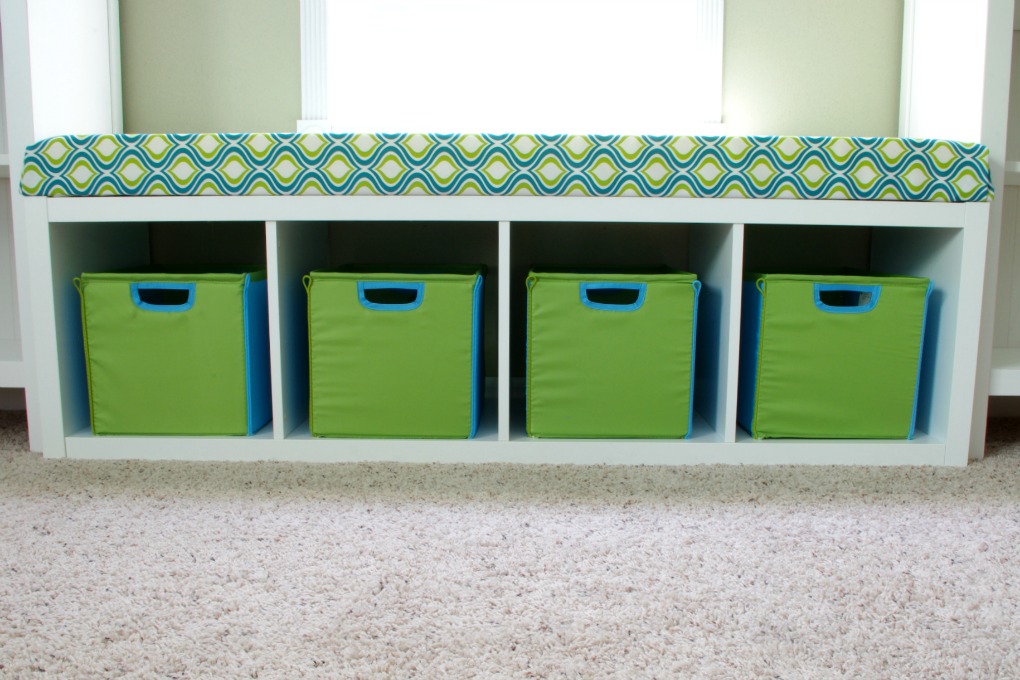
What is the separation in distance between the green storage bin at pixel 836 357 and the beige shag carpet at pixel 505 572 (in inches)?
3.9

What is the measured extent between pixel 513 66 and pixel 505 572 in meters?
1.34

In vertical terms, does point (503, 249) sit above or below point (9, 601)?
above

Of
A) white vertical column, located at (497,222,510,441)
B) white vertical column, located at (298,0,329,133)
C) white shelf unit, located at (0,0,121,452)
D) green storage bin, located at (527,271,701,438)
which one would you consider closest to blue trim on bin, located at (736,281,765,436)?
green storage bin, located at (527,271,701,438)

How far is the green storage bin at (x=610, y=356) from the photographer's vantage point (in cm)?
143

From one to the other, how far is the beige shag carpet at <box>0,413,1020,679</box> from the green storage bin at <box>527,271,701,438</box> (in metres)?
0.10

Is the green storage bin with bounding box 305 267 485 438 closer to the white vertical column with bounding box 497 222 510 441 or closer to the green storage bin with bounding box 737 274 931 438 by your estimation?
the white vertical column with bounding box 497 222 510 441

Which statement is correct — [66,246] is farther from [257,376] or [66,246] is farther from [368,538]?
[368,538]

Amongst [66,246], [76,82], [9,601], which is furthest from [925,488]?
[76,82]

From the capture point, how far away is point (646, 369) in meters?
1.44

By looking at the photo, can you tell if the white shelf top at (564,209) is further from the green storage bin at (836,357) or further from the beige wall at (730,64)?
the beige wall at (730,64)

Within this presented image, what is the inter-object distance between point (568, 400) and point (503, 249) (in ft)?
0.99

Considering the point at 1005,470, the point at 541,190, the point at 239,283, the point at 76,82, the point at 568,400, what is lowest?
the point at 1005,470

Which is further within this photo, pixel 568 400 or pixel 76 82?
pixel 76 82

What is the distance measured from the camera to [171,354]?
57.3 inches
